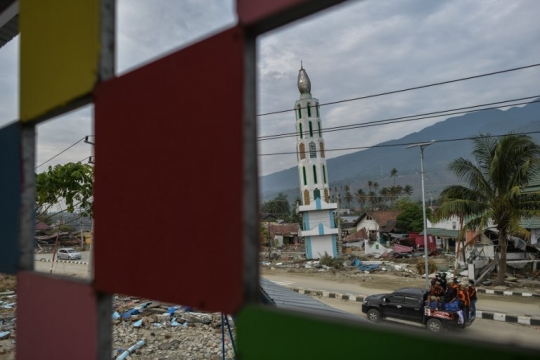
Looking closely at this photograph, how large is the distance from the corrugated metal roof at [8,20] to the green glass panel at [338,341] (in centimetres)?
252

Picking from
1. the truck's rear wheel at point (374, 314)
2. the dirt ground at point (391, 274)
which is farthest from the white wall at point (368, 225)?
the truck's rear wheel at point (374, 314)

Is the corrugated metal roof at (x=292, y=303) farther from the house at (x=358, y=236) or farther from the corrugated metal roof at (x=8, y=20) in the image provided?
the house at (x=358, y=236)

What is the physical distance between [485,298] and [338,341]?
15.7 m

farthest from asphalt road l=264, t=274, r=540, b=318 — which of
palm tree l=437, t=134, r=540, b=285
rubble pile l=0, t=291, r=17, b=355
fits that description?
rubble pile l=0, t=291, r=17, b=355

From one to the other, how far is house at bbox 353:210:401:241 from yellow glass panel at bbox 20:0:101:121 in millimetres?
35903

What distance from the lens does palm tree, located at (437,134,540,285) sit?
1342 centimetres

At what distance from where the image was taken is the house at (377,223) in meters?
36.6

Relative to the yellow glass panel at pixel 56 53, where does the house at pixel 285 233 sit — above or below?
below

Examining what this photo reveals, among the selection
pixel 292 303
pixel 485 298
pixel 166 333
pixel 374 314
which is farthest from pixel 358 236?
pixel 292 303

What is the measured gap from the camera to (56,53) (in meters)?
1.74

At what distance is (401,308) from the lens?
10328mm

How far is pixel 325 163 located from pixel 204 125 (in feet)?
91.8

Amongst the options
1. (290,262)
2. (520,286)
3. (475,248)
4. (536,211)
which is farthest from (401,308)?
(290,262)

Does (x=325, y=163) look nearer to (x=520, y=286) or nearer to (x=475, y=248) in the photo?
(x=475, y=248)
